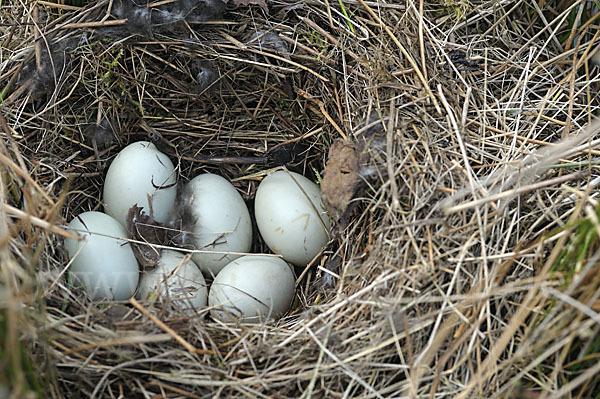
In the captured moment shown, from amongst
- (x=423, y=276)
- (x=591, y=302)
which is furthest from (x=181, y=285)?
(x=591, y=302)

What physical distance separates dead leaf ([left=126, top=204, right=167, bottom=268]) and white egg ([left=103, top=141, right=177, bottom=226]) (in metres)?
0.03

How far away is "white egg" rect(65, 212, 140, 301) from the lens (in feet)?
4.61

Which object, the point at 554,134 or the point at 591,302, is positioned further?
the point at 554,134

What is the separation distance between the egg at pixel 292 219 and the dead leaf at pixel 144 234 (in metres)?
0.30

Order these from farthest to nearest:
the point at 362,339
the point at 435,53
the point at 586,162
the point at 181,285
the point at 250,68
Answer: the point at 250,68 → the point at 435,53 → the point at 181,285 → the point at 586,162 → the point at 362,339

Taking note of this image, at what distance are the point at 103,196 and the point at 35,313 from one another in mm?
646

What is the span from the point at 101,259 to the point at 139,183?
0.27 m

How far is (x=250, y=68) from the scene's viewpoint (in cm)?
176

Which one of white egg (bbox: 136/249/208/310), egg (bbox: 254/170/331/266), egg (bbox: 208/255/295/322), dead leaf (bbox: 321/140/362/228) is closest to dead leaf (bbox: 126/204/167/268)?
white egg (bbox: 136/249/208/310)

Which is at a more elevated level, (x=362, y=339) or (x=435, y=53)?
(x=435, y=53)

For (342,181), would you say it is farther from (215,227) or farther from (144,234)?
(144,234)

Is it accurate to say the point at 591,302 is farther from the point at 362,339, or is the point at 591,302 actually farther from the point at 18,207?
Result: the point at 18,207

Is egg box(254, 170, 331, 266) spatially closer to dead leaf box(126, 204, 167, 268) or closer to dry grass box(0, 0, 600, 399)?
dry grass box(0, 0, 600, 399)

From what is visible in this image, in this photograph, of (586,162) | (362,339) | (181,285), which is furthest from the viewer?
(181,285)
